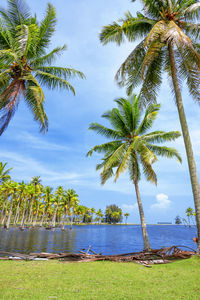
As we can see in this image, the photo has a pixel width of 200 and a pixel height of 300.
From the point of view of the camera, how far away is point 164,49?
11445 millimetres

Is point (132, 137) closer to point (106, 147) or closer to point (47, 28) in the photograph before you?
point (106, 147)

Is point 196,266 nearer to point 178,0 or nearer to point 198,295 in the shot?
point 198,295

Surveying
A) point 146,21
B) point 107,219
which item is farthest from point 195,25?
point 107,219

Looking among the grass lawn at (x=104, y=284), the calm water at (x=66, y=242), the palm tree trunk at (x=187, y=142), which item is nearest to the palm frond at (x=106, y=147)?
the palm tree trunk at (x=187, y=142)

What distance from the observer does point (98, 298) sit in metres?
4.86

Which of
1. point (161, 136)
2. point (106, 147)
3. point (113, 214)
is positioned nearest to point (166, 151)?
point (161, 136)

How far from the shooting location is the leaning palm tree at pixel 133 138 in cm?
1496

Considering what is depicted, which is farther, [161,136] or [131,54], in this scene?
[161,136]

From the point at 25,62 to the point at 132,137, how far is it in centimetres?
987

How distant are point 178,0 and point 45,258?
16.7 metres

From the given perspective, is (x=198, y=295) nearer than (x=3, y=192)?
Yes

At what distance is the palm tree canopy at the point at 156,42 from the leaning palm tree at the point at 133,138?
3395 millimetres

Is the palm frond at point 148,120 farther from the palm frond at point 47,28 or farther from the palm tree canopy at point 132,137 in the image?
the palm frond at point 47,28

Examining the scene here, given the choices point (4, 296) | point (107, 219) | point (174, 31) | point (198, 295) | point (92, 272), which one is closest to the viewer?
point (4, 296)
